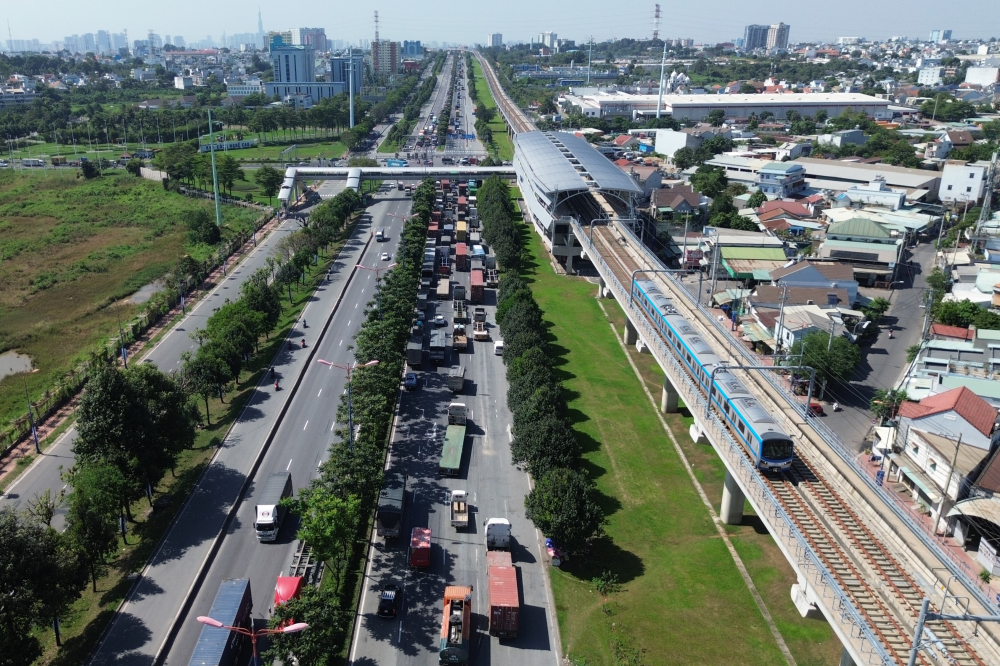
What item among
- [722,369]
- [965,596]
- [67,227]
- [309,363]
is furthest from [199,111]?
[965,596]

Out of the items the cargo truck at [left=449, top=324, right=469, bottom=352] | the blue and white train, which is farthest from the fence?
the blue and white train

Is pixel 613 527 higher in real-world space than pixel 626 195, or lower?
lower

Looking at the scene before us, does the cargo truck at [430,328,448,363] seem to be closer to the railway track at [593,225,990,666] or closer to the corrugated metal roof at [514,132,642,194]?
the railway track at [593,225,990,666]

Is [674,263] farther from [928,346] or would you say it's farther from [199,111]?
[199,111]

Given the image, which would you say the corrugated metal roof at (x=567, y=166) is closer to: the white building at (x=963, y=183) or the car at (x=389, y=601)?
the white building at (x=963, y=183)

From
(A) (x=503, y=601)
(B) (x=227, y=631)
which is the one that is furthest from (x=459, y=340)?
(B) (x=227, y=631)

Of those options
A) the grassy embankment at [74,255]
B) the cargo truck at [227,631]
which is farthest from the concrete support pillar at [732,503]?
the grassy embankment at [74,255]

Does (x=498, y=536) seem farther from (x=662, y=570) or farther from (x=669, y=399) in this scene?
(x=669, y=399)
